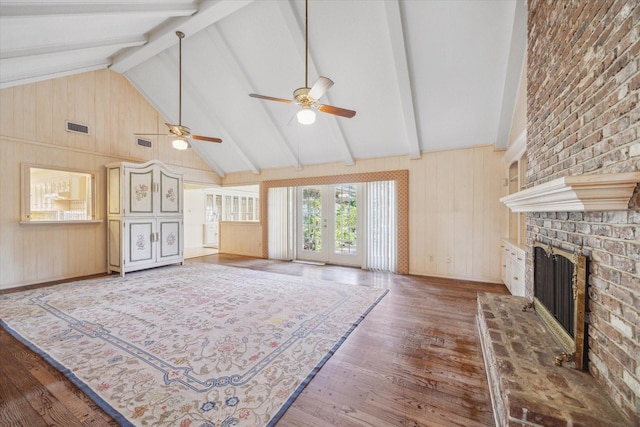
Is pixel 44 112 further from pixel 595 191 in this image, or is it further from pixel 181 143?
pixel 595 191

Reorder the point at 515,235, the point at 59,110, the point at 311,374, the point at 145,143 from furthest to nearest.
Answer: the point at 145,143
the point at 59,110
the point at 515,235
the point at 311,374

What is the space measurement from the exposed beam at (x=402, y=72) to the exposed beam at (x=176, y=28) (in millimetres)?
1789

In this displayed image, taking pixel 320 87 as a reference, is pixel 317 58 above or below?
above

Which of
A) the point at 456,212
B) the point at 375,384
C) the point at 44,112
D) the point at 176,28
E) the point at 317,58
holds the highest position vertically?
the point at 176,28

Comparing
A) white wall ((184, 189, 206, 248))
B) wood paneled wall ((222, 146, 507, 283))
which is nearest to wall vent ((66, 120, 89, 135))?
white wall ((184, 189, 206, 248))

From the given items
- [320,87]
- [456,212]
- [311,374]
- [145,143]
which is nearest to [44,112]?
[145,143]

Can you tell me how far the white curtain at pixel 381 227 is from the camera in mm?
5316

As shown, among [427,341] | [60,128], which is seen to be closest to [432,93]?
[427,341]

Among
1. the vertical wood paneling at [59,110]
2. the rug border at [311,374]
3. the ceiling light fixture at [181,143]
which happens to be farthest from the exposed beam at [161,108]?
the rug border at [311,374]

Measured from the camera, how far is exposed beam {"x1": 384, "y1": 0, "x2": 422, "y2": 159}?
9.87 ft

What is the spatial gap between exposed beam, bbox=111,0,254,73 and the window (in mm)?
2336

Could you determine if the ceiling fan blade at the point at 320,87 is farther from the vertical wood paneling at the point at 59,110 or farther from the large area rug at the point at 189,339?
the vertical wood paneling at the point at 59,110

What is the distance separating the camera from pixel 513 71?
10.8 ft

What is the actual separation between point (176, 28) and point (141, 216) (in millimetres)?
3450
